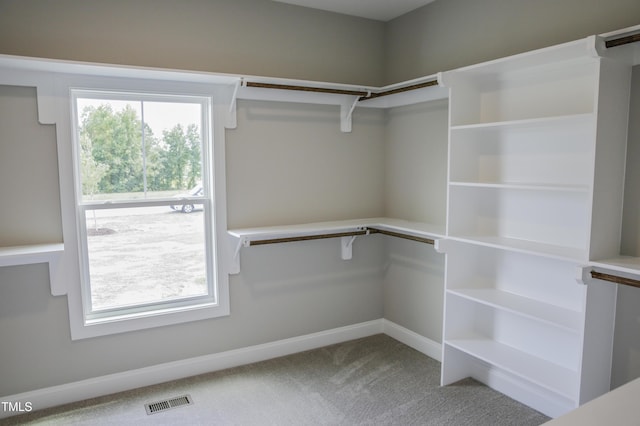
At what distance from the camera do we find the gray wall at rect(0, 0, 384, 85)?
2617 mm

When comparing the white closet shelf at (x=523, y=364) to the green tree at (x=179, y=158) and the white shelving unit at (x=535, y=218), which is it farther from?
the green tree at (x=179, y=158)

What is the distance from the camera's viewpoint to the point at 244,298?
333 centimetres

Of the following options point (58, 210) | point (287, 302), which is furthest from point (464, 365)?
point (58, 210)

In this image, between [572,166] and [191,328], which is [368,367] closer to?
[191,328]

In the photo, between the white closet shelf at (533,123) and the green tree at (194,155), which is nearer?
the white closet shelf at (533,123)

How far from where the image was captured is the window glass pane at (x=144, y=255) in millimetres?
2910

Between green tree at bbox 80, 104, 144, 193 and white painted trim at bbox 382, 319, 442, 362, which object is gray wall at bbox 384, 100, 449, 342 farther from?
green tree at bbox 80, 104, 144, 193

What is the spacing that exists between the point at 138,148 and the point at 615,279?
2701 millimetres

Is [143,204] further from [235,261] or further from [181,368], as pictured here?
[181,368]

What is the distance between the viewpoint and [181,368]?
3.11m

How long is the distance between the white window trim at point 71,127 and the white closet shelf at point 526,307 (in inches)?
65.2

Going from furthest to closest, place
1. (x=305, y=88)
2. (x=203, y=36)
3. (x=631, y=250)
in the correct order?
(x=305, y=88)
(x=203, y=36)
(x=631, y=250)

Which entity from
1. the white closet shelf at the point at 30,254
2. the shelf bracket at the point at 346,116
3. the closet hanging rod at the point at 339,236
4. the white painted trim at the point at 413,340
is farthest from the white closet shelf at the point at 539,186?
the white closet shelf at the point at 30,254

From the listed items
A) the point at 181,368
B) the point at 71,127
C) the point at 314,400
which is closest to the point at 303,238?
the point at 314,400
